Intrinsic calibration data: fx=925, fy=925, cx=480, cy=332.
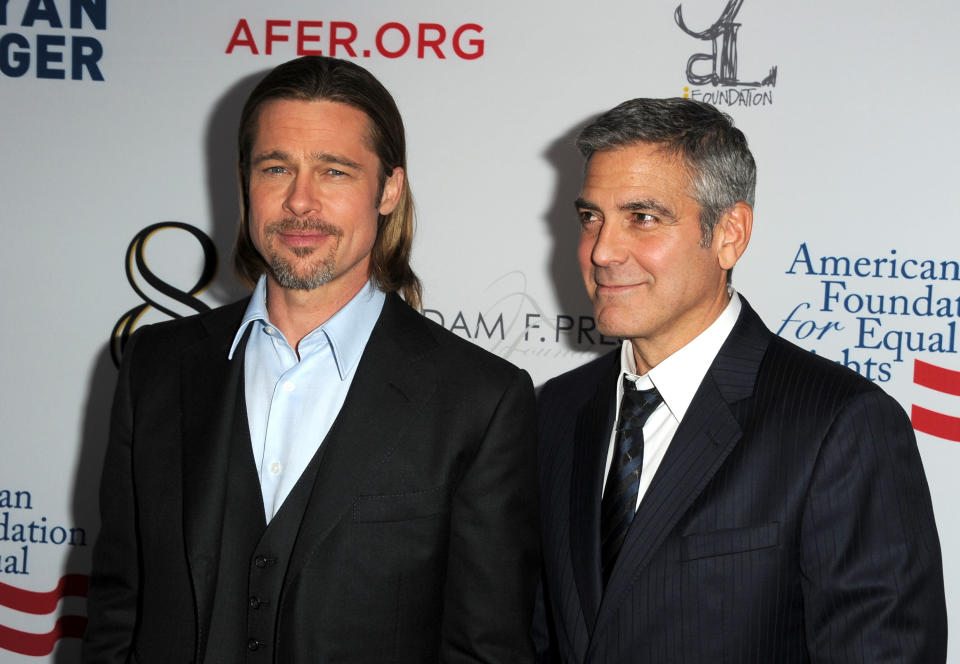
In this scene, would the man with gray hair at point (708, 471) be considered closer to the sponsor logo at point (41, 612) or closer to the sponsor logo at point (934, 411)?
the sponsor logo at point (934, 411)

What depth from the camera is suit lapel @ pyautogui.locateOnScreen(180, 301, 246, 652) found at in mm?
1834

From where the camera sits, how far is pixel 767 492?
1.76 m

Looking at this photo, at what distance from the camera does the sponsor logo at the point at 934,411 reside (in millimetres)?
2910

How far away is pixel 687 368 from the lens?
1.97 meters

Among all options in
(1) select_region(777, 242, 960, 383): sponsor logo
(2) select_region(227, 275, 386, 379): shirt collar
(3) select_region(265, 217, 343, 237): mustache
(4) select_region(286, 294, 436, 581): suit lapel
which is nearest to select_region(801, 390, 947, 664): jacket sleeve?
(4) select_region(286, 294, 436, 581): suit lapel

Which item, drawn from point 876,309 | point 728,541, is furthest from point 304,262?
point 876,309

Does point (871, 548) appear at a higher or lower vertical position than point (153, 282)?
lower

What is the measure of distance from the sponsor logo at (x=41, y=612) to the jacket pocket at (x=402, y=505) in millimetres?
1997

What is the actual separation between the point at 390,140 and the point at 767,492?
1.11 m

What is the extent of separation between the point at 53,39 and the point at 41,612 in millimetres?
2066

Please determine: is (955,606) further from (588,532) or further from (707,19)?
(707,19)

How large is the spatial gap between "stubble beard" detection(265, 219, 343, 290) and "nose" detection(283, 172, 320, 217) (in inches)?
0.8

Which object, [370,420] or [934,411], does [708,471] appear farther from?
[934,411]

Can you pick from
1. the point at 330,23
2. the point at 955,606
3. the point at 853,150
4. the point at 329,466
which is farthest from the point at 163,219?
the point at 955,606
